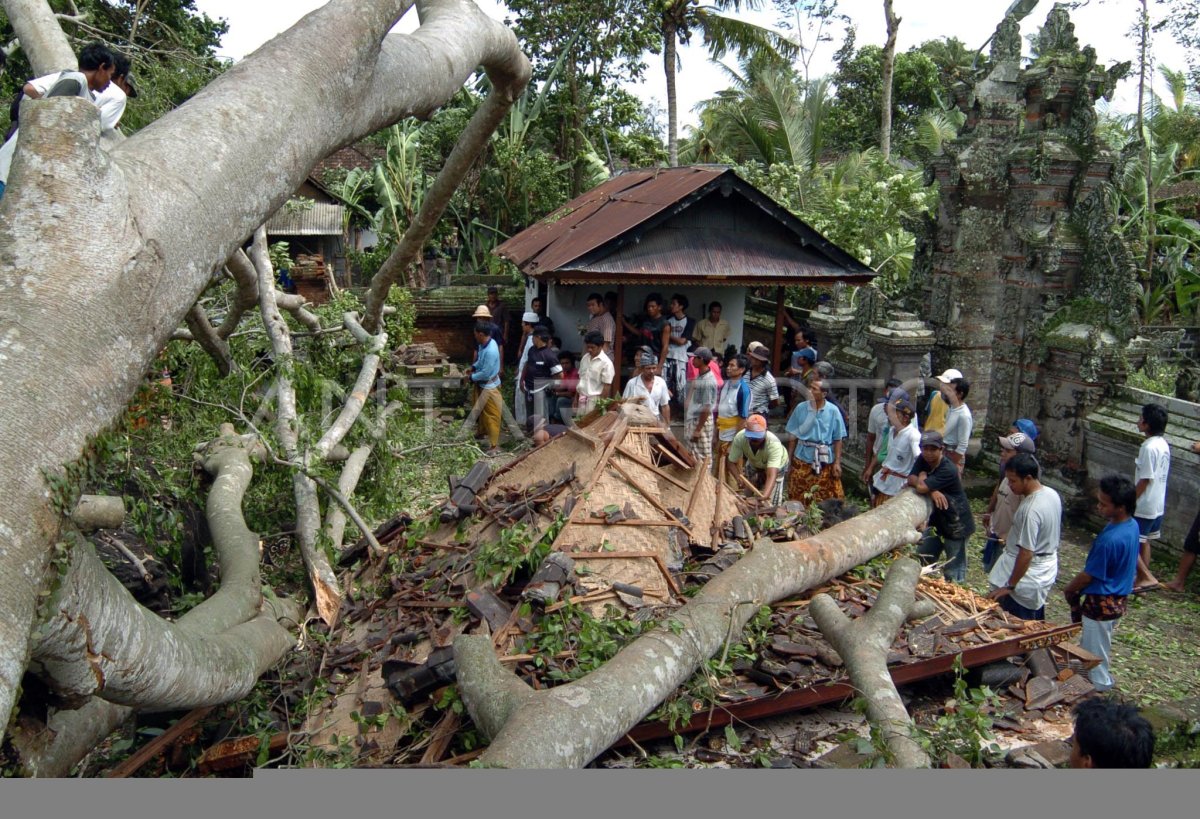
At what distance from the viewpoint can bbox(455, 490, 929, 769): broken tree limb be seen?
11.9 ft

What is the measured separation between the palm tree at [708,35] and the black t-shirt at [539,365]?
10739 millimetres

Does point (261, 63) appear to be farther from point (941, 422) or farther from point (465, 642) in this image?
point (941, 422)

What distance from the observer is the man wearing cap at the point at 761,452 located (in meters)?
7.67

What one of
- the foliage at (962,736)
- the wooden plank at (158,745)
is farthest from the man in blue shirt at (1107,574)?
the wooden plank at (158,745)

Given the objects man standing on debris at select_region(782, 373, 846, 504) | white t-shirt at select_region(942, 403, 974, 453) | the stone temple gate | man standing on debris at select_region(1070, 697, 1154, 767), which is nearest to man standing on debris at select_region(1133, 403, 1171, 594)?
white t-shirt at select_region(942, 403, 974, 453)

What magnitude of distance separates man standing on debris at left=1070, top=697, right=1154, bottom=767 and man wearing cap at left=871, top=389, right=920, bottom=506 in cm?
466

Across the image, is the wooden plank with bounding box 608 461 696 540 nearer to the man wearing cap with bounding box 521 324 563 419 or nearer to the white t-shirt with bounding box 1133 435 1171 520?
the white t-shirt with bounding box 1133 435 1171 520

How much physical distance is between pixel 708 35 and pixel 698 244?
10414 millimetres

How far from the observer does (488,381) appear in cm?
1102

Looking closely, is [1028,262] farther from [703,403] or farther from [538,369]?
[538,369]

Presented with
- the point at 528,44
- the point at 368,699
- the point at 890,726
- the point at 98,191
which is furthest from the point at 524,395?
the point at 528,44

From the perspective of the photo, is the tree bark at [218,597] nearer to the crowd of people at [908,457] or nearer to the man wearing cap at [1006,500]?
the crowd of people at [908,457]

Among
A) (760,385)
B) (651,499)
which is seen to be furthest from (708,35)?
(651,499)

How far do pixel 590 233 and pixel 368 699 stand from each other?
850cm
